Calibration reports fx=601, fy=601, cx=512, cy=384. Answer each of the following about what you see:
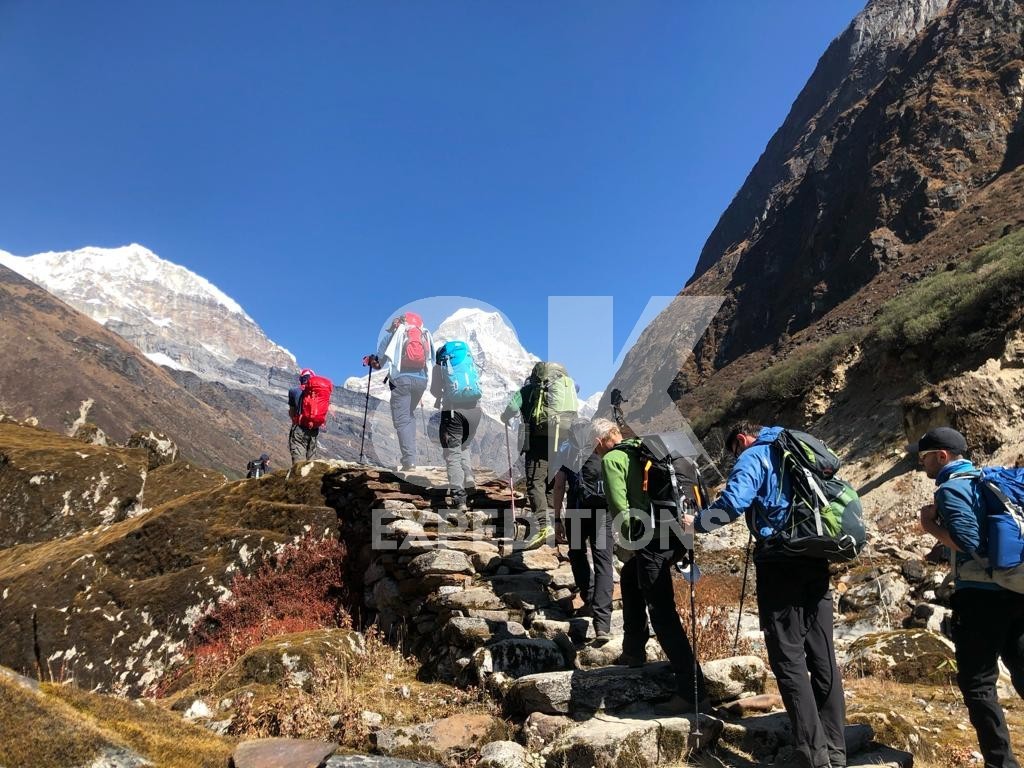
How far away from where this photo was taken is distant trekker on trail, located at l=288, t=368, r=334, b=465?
10891 millimetres

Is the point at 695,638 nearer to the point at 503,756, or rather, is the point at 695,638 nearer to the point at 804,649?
the point at 804,649

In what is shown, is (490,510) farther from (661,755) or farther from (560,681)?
(661,755)

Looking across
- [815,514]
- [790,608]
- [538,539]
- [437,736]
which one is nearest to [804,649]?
[790,608]

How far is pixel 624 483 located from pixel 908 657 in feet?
12.5

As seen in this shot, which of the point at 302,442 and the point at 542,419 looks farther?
the point at 302,442

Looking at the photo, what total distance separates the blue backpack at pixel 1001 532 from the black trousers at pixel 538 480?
487cm

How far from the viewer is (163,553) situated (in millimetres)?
8570

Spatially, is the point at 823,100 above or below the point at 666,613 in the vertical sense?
above

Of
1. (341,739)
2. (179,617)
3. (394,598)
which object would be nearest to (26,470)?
(179,617)

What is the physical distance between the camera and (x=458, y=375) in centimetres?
846

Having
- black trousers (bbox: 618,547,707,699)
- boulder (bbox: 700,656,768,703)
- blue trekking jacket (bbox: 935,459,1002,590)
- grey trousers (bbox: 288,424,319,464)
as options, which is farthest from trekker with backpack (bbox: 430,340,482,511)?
blue trekking jacket (bbox: 935,459,1002,590)

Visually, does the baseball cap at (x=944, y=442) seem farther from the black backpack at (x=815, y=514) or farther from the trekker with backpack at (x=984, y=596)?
the black backpack at (x=815, y=514)

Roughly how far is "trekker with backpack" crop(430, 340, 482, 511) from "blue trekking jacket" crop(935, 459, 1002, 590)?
19.1 feet

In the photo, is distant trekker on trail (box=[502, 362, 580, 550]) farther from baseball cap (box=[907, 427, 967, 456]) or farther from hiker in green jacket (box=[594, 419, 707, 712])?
baseball cap (box=[907, 427, 967, 456])
